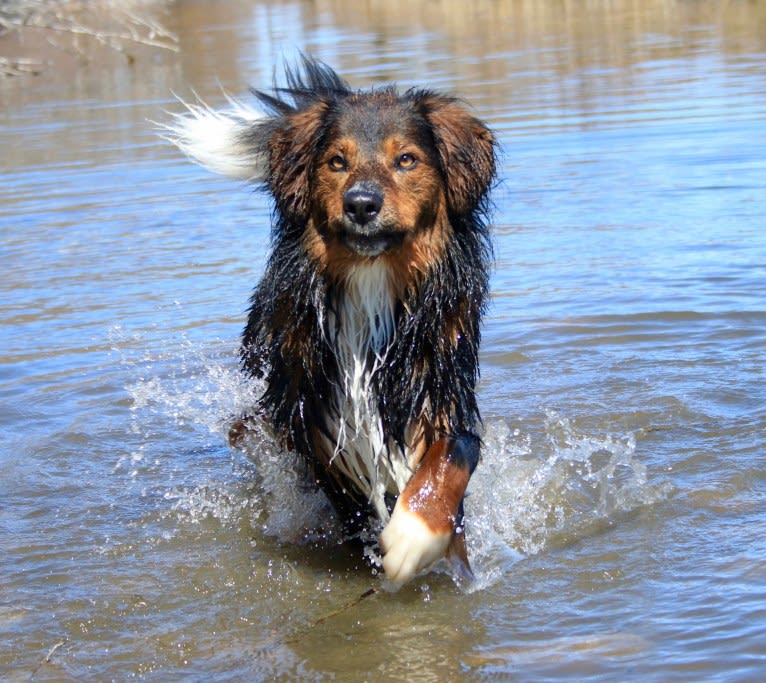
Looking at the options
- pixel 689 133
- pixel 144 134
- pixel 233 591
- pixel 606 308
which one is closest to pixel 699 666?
pixel 233 591

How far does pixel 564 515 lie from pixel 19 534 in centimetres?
239

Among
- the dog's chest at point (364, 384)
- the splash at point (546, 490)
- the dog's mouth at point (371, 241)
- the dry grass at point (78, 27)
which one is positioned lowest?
the splash at point (546, 490)

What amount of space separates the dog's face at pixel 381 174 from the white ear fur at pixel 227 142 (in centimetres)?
72

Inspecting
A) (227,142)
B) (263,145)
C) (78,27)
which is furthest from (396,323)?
(78,27)

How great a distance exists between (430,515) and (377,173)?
128cm

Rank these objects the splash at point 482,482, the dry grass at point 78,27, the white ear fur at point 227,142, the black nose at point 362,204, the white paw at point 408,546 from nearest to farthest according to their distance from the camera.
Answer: the black nose at point 362,204
the white paw at point 408,546
the splash at point 482,482
the white ear fur at point 227,142
the dry grass at point 78,27

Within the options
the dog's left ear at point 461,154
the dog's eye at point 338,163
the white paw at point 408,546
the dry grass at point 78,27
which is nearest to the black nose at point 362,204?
the dog's eye at point 338,163

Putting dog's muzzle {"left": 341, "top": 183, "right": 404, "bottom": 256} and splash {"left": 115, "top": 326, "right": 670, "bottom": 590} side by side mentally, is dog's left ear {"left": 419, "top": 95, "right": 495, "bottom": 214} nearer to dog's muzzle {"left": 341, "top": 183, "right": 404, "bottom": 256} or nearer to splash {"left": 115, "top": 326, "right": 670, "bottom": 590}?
dog's muzzle {"left": 341, "top": 183, "right": 404, "bottom": 256}

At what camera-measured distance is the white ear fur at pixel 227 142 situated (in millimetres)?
5781

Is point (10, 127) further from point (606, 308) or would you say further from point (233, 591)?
point (233, 591)

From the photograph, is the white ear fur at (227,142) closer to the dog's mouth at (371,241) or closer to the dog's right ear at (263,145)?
the dog's right ear at (263,145)

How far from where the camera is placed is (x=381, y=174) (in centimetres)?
462

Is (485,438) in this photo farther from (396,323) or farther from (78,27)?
(78,27)

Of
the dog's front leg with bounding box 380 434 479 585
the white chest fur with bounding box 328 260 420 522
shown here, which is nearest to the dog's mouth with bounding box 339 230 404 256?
the white chest fur with bounding box 328 260 420 522
